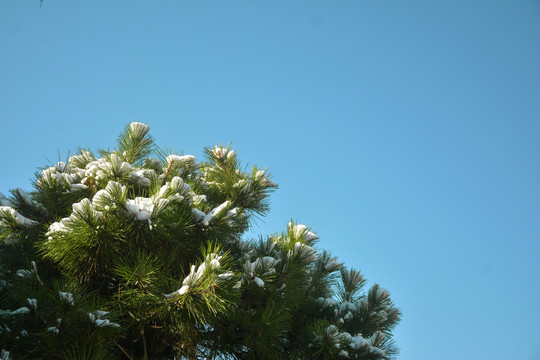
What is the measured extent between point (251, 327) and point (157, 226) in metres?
1.00

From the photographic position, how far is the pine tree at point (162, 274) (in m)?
2.75


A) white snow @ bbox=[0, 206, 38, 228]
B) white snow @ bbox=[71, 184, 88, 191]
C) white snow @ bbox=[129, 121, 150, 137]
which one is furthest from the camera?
white snow @ bbox=[129, 121, 150, 137]

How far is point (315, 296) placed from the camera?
13.6 ft

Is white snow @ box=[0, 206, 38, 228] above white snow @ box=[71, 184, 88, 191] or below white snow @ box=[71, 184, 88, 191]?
below

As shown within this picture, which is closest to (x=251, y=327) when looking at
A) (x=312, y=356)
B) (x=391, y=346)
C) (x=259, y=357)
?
(x=259, y=357)

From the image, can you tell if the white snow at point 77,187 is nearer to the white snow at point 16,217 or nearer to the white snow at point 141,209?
the white snow at point 16,217

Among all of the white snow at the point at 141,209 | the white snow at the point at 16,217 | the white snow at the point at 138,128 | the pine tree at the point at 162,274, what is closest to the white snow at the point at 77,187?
the pine tree at the point at 162,274

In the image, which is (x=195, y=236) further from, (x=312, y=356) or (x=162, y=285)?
(x=312, y=356)

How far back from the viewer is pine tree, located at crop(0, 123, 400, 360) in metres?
2.75

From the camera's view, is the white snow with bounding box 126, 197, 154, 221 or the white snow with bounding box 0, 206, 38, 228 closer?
the white snow with bounding box 126, 197, 154, 221

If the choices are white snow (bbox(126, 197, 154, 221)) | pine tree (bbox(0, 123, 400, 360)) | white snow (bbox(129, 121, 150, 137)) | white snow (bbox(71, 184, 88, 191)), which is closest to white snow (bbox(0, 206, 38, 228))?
pine tree (bbox(0, 123, 400, 360))

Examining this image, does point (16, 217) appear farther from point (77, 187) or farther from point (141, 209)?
point (141, 209)

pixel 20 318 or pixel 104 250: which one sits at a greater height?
pixel 104 250

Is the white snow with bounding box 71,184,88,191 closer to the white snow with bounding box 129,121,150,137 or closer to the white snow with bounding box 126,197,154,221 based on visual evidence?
the white snow with bounding box 126,197,154,221
